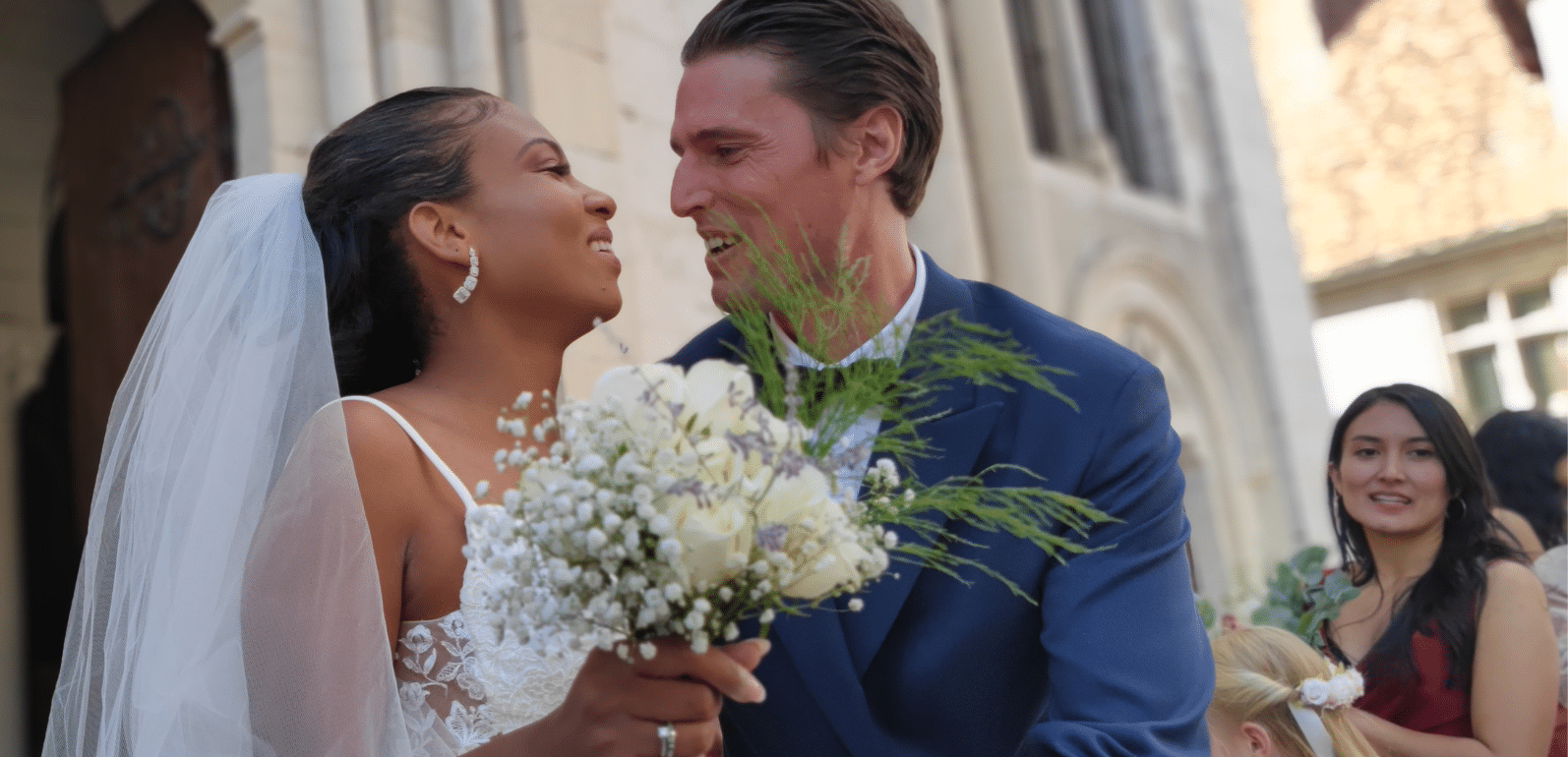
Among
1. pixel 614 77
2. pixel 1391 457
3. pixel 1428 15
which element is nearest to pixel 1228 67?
pixel 614 77

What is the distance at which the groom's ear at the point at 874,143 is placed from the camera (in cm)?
203

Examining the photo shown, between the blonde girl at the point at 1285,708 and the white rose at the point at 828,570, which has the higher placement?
the white rose at the point at 828,570

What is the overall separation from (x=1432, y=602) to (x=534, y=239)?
2.40 metres

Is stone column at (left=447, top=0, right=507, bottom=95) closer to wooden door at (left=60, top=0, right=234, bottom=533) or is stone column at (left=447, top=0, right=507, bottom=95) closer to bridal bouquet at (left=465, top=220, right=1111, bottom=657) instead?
wooden door at (left=60, top=0, right=234, bottom=533)

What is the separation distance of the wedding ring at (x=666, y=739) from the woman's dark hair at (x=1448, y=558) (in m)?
2.45

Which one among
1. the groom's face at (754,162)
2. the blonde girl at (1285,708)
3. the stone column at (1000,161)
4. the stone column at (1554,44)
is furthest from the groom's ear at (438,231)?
the stone column at (1554,44)

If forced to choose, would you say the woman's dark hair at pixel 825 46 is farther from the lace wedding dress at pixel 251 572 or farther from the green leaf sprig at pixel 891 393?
the lace wedding dress at pixel 251 572

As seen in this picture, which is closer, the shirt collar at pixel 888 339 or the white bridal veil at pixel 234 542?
the shirt collar at pixel 888 339

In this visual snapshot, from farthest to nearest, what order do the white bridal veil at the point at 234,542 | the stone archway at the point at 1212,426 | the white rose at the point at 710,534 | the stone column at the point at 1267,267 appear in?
1. the stone column at the point at 1267,267
2. the stone archway at the point at 1212,426
3. the white bridal veil at the point at 234,542
4. the white rose at the point at 710,534

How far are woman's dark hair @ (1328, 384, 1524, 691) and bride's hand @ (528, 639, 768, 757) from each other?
2.40 meters

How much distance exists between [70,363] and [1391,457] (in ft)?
17.5

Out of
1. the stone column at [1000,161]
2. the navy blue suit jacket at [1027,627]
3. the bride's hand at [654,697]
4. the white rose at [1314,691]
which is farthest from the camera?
the stone column at [1000,161]

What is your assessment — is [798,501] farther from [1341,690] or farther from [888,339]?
[1341,690]

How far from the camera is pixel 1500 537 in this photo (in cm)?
342
